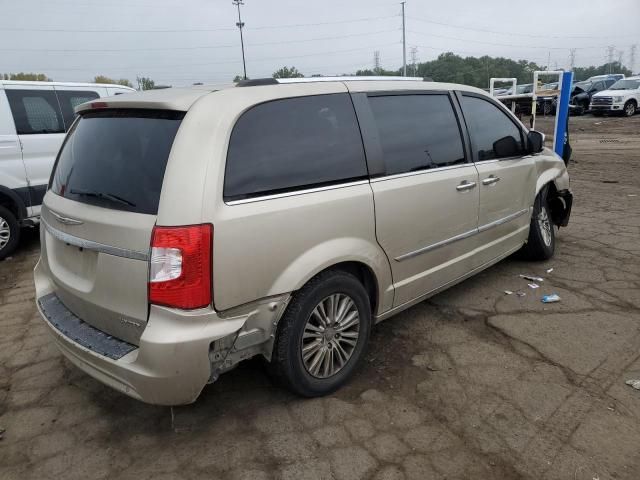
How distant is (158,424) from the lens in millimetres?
2693

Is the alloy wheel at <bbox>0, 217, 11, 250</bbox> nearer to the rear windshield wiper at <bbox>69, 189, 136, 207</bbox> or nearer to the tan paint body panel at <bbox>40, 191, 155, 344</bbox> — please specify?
the tan paint body panel at <bbox>40, 191, 155, 344</bbox>

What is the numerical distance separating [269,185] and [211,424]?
136 cm

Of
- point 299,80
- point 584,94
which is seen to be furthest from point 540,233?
point 584,94

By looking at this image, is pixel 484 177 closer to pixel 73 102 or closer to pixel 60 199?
pixel 60 199

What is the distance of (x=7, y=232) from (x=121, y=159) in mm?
4304

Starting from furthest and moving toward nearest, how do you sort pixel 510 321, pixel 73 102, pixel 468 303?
1. pixel 73 102
2. pixel 468 303
3. pixel 510 321

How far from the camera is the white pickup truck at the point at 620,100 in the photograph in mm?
23469

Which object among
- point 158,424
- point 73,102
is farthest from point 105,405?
point 73,102

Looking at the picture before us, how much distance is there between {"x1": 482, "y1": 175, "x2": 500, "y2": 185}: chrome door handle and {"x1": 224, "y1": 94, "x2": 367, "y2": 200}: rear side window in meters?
1.34

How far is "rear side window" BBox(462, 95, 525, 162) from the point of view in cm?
381

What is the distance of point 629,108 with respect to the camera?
78.0 ft

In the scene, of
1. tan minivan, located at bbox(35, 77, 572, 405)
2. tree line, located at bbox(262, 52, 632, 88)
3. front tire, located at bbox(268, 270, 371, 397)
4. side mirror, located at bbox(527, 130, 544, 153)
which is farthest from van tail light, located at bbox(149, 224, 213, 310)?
tree line, located at bbox(262, 52, 632, 88)

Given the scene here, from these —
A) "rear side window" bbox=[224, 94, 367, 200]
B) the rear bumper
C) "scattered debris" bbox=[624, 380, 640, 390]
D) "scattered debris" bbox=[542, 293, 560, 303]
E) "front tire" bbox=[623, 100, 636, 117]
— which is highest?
"rear side window" bbox=[224, 94, 367, 200]

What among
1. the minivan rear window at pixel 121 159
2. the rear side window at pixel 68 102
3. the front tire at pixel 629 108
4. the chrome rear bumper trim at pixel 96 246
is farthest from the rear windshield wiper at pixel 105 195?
the front tire at pixel 629 108
